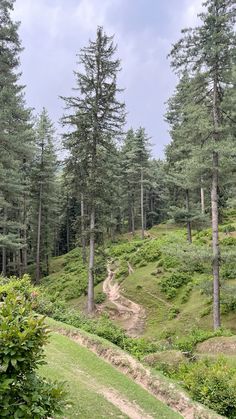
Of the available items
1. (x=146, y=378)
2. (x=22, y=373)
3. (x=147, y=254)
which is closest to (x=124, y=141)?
(x=147, y=254)

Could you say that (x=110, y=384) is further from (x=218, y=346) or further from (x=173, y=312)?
(x=173, y=312)

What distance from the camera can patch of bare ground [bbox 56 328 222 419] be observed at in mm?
9943

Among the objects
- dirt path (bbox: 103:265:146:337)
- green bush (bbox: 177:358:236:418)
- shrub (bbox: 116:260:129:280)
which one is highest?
shrub (bbox: 116:260:129:280)

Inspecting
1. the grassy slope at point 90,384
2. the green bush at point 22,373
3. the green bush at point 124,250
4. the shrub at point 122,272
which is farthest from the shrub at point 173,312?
the green bush at point 22,373

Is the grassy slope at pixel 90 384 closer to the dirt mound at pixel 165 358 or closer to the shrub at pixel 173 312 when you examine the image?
the dirt mound at pixel 165 358

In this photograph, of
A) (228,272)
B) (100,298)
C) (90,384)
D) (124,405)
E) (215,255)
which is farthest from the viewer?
(100,298)

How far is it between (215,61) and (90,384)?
16.0 metres

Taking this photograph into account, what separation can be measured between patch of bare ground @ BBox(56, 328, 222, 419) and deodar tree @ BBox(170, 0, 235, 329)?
289 inches

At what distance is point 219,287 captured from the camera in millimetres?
18938

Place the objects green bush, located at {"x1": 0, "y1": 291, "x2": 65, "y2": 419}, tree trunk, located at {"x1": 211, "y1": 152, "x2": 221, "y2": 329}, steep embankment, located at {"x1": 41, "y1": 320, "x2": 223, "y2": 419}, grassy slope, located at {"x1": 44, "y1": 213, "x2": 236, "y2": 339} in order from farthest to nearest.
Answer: grassy slope, located at {"x1": 44, "y1": 213, "x2": 236, "y2": 339}
tree trunk, located at {"x1": 211, "y1": 152, "x2": 221, "y2": 329}
steep embankment, located at {"x1": 41, "y1": 320, "x2": 223, "y2": 419}
green bush, located at {"x1": 0, "y1": 291, "x2": 65, "y2": 419}

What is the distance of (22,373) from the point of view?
4281 mm

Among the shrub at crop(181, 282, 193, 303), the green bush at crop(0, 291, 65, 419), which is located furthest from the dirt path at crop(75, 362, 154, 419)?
the shrub at crop(181, 282, 193, 303)

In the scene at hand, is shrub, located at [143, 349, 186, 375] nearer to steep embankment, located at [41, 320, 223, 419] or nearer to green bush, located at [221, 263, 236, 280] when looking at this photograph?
steep embankment, located at [41, 320, 223, 419]

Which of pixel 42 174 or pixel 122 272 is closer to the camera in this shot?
pixel 122 272
